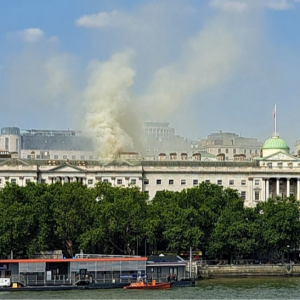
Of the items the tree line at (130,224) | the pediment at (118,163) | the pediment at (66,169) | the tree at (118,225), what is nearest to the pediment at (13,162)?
the pediment at (66,169)

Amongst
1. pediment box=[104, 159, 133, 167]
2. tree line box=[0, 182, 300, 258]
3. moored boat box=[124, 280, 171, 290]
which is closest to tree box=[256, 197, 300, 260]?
tree line box=[0, 182, 300, 258]

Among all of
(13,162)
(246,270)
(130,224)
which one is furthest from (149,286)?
(13,162)

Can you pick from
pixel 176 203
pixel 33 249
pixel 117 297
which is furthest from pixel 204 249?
pixel 117 297

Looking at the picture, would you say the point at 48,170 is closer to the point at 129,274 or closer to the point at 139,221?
the point at 139,221

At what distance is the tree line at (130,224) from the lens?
143 m

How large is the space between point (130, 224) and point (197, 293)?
33248 mm

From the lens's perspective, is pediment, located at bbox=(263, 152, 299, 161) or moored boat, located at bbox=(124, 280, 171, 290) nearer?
moored boat, located at bbox=(124, 280, 171, 290)

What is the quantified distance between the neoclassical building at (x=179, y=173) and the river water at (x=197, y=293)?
216 ft

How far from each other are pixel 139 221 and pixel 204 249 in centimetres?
1001

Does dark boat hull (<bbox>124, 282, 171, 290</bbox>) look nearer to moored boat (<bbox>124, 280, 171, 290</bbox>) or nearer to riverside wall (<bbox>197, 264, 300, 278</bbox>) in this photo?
moored boat (<bbox>124, 280, 171, 290</bbox>)

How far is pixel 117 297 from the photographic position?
373 ft

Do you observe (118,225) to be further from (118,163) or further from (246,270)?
(118,163)

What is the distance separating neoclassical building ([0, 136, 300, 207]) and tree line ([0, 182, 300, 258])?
114 feet

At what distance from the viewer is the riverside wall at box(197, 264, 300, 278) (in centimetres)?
14300
